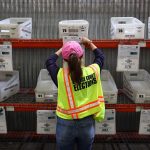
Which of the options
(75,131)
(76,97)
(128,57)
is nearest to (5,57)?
(76,97)

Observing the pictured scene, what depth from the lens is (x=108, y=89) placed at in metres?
3.67

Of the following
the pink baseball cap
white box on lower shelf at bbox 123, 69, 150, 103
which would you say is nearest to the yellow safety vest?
the pink baseball cap

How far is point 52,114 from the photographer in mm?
3572

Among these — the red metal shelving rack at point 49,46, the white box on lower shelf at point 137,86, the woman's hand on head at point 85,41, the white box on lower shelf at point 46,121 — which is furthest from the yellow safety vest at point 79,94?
the white box on lower shelf at point 137,86

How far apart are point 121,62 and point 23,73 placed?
63.4 inches

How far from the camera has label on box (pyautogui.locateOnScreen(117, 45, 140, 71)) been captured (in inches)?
132

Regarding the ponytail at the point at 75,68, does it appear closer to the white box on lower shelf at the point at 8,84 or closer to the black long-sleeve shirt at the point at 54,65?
the black long-sleeve shirt at the point at 54,65

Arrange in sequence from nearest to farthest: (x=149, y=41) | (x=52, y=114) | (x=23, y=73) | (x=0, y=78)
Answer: (x=149, y=41)
(x=52, y=114)
(x=0, y=78)
(x=23, y=73)

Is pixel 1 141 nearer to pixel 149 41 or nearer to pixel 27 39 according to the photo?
pixel 27 39

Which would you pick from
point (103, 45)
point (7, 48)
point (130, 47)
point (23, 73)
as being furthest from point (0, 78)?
point (130, 47)

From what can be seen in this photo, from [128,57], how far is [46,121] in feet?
3.94

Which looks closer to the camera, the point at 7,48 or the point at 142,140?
the point at 7,48

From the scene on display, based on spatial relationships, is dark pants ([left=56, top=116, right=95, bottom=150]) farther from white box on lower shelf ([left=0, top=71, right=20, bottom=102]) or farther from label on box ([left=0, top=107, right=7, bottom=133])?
white box on lower shelf ([left=0, top=71, right=20, bottom=102])

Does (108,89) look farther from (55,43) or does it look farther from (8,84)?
(8,84)
